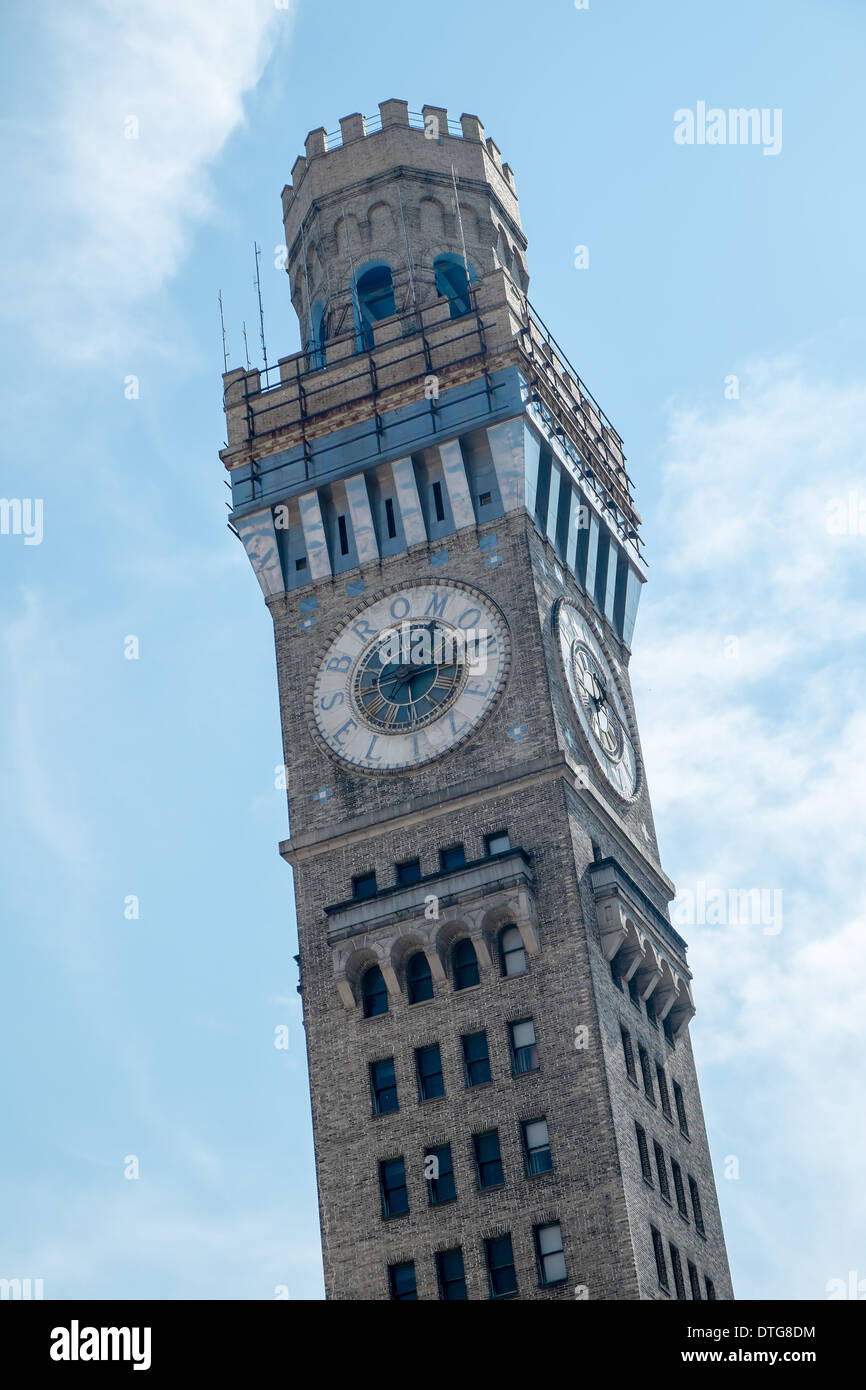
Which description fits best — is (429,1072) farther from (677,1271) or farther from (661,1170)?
(677,1271)

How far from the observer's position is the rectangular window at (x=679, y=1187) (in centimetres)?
7731

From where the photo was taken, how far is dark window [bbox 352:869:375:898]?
80.0 metres

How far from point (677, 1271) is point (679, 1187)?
13.0ft

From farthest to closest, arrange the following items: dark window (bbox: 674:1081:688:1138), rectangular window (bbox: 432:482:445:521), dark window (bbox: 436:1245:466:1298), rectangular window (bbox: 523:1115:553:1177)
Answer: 1. rectangular window (bbox: 432:482:445:521)
2. dark window (bbox: 674:1081:688:1138)
3. rectangular window (bbox: 523:1115:553:1177)
4. dark window (bbox: 436:1245:466:1298)

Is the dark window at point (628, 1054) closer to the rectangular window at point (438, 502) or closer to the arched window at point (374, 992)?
the arched window at point (374, 992)

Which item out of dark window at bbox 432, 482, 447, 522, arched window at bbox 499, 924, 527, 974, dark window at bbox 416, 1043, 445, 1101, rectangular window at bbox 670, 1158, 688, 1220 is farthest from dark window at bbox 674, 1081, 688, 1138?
dark window at bbox 432, 482, 447, 522

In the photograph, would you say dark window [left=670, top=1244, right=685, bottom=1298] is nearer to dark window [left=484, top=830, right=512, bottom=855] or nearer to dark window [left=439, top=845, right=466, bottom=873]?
dark window [left=484, top=830, right=512, bottom=855]

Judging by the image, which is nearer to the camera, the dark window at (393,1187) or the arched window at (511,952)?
the dark window at (393,1187)

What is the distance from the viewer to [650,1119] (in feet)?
253

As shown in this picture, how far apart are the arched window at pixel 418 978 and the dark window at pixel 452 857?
308 cm

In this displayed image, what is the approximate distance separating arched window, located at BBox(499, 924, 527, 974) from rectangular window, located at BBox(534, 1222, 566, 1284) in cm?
867

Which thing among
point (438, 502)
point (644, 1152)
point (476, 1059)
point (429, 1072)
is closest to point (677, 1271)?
point (644, 1152)

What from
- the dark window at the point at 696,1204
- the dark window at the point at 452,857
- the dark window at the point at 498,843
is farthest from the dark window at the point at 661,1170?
the dark window at the point at 452,857
